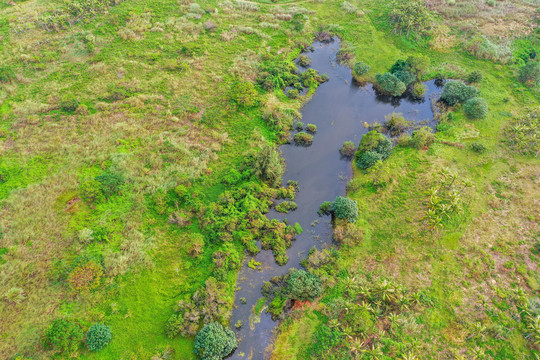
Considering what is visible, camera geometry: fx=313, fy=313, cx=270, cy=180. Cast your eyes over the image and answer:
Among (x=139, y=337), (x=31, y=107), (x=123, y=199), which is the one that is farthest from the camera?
(x=31, y=107)

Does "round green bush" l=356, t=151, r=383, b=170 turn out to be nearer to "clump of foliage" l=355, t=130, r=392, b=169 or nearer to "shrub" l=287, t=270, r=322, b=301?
"clump of foliage" l=355, t=130, r=392, b=169

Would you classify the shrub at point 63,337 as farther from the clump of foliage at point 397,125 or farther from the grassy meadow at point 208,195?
the clump of foliage at point 397,125

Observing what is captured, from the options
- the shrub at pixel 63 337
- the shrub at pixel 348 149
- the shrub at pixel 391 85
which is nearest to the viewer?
the shrub at pixel 63 337

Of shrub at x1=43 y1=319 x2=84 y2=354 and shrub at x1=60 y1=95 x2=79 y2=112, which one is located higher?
shrub at x1=60 y1=95 x2=79 y2=112

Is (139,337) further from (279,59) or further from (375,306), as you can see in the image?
(279,59)

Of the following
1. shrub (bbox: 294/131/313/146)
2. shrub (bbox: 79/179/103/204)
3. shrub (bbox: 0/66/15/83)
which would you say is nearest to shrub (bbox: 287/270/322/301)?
shrub (bbox: 294/131/313/146)

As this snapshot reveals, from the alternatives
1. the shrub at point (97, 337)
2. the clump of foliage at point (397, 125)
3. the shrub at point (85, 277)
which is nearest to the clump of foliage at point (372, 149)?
the clump of foliage at point (397, 125)

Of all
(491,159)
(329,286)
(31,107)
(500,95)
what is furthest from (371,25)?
(31,107)
